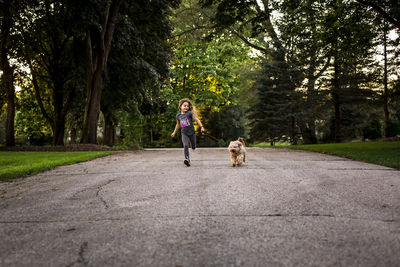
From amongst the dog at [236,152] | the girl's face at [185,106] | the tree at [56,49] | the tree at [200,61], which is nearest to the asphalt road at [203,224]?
the dog at [236,152]

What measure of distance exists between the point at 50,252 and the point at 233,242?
1.50 meters

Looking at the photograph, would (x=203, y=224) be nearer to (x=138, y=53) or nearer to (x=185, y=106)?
(x=185, y=106)

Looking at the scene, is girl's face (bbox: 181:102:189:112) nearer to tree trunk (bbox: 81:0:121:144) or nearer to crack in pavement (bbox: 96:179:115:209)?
crack in pavement (bbox: 96:179:115:209)

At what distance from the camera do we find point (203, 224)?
2766 millimetres

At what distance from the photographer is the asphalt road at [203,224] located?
2.07 meters

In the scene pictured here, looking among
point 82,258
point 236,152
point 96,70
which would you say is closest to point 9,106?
point 96,70

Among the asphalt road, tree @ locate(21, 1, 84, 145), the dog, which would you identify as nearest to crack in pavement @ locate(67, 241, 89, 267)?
the asphalt road

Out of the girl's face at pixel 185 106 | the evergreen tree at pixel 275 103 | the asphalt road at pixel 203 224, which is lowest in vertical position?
the asphalt road at pixel 203 224

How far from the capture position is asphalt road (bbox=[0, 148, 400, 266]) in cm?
207

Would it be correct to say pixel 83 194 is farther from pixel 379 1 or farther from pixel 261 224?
pixel 379 1

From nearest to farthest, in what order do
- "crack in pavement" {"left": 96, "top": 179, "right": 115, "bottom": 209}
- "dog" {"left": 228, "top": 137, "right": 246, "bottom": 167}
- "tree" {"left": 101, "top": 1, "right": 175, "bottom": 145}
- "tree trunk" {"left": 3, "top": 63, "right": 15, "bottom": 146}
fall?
"crack in pavement" {"left": 96, "top": 179, "right": 115, "bottom": 209} < "dog" {"left": 228, "top": 137, "right": 246, "bottom": 167} < "tree" {"left": 101, "top": 1, "right": 175, "bottom": 145} < "tree trunk" {"left": 3, "top": 63, "right": 15, "bottom": 146}

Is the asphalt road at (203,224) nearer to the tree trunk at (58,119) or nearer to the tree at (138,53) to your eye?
the tree at (138,53)

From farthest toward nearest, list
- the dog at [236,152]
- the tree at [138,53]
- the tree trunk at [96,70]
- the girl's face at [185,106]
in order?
1. the tree at [138,53]
2. the tree trunk at [96,70]
3. the girl's face at [185,106]
4. the dog at [236,152]

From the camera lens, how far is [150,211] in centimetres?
326
